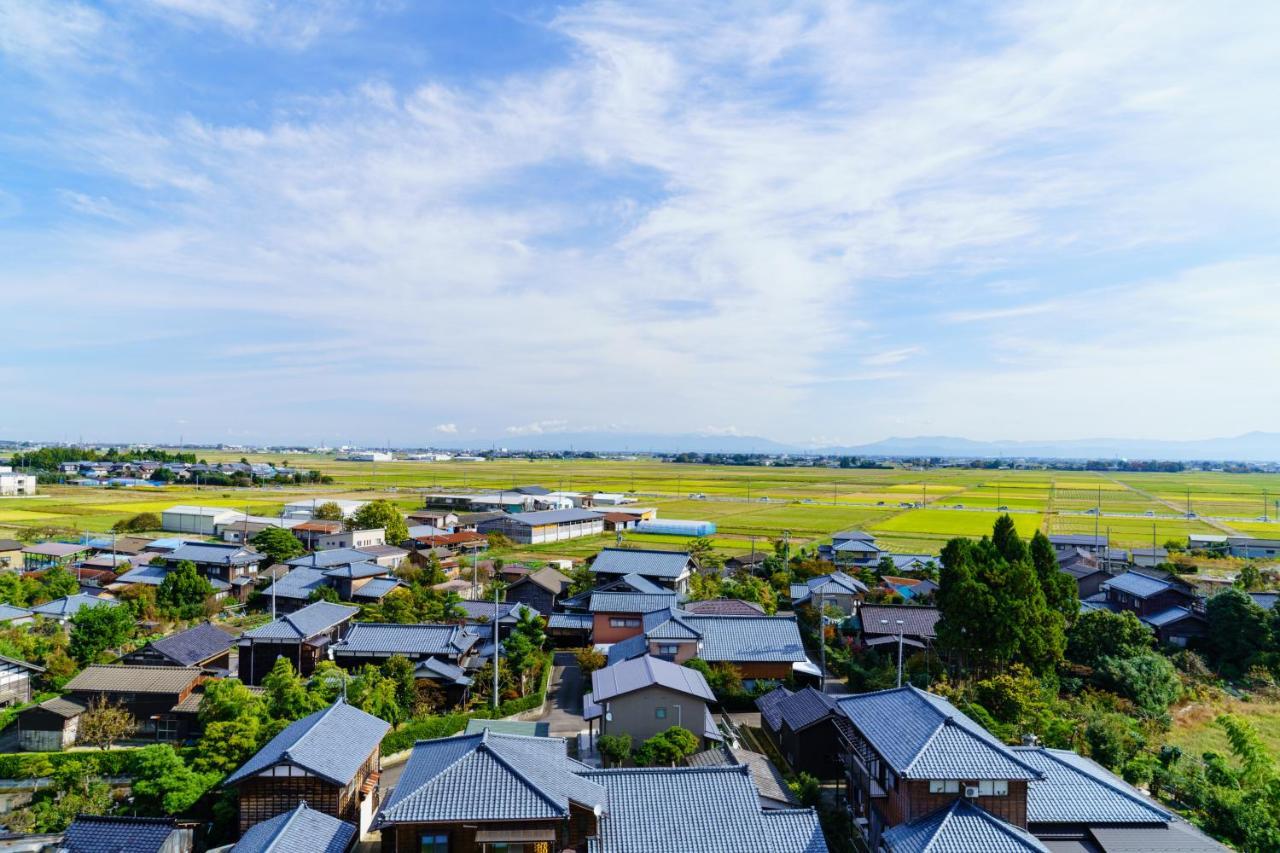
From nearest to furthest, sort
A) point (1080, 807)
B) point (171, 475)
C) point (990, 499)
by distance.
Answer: point (1080, 807) → point (990, 499) → point (171, 475)

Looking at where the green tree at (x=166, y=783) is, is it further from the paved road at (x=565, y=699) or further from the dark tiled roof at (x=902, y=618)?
the dark tiled roof at (x=902, y=618)

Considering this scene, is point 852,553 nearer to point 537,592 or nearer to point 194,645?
point 537,592

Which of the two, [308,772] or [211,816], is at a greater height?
[308,772]

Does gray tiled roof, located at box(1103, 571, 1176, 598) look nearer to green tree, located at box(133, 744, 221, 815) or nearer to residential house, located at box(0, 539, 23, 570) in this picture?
green tree, located at box(133, 744, 221, 815)

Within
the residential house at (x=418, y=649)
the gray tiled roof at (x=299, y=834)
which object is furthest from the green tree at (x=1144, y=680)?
the gray tiled roof at (x=299, y=834)

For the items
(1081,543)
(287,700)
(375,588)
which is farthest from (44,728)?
(1081,543)

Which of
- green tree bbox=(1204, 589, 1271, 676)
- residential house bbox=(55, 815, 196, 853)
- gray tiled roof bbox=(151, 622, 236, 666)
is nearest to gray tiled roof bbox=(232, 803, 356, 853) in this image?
residential house bbox=(55, 815, 196, 853)

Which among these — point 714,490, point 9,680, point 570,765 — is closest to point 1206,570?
point 570,765

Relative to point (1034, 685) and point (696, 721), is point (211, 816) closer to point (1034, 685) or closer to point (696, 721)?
point (696, 721)
